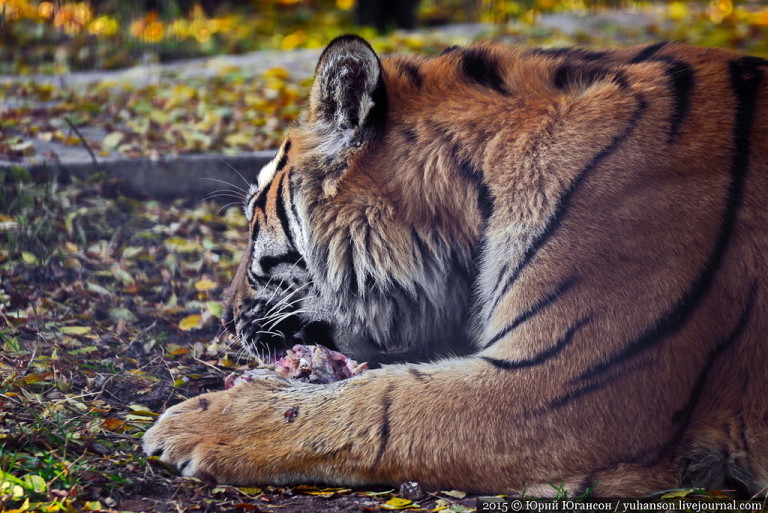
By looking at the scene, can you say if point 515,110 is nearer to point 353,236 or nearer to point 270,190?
point 353,236

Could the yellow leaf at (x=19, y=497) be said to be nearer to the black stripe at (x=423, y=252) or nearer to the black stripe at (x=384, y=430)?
the black stripe at (x=384, y=430)

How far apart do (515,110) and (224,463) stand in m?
1.15

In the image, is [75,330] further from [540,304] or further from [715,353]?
[715,353]

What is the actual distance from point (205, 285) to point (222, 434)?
1.31 metres

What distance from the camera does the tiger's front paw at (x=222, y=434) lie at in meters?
2.07

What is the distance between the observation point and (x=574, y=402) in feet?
6.51

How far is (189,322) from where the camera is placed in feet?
10.1

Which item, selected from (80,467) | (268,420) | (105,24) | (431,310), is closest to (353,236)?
(431,310)

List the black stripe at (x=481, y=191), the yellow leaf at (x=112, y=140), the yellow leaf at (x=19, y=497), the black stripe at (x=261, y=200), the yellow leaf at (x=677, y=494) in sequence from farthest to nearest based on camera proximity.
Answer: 1. the yellow leaf at (x=112, y=140)
2. the black stripe at (x=261, y=200)
3. the black stripe at (x=481, y=191)
4. the yellow leaf at (x=677, y=494)
5. the yellow leaf at (x=19, y=497)

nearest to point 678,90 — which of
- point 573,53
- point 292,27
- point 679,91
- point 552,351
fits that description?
point 679,91

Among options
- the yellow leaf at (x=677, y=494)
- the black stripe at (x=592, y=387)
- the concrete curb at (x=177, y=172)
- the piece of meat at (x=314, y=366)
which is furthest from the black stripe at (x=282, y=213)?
the concrete curb at (x=177, y=172)

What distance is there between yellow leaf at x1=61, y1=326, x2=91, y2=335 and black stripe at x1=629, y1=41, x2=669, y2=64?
1.89 m

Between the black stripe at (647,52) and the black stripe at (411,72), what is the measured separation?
60cm

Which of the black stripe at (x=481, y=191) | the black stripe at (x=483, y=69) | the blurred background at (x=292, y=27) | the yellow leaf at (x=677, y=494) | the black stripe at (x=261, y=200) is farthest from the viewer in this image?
the blurred background at (x=292, y=27)
